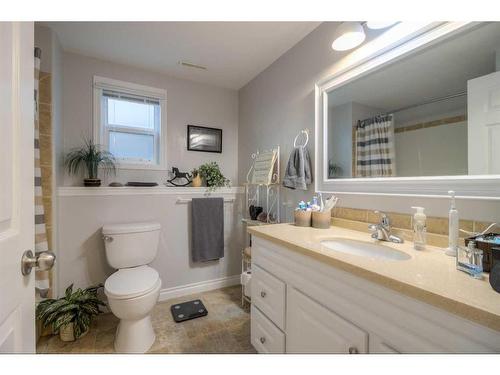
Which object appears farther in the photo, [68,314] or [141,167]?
[141,167]

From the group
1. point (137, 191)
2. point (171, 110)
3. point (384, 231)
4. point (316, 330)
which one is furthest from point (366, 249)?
point (171, 110)

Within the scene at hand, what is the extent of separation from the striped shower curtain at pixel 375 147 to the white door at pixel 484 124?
300 millimetres

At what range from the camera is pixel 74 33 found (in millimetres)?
1595

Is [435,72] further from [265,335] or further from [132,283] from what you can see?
[132,283]

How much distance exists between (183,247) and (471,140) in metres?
2.20

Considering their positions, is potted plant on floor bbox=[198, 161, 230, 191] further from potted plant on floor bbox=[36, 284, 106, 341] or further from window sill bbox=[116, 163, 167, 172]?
potted plant on floor bbox=[36, 284, 106, 341]

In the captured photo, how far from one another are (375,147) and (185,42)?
1.61 m

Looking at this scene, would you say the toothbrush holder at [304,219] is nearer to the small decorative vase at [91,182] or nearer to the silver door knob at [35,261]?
the silver door knob at [35,261]

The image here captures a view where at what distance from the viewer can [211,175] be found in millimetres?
2209

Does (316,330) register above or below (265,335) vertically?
above

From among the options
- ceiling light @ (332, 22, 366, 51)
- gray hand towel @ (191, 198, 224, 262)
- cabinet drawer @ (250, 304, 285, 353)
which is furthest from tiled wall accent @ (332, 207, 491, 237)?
gray hand towel @ (191, 198, 224, 262)

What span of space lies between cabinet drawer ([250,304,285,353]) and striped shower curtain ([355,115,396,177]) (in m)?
1.01
